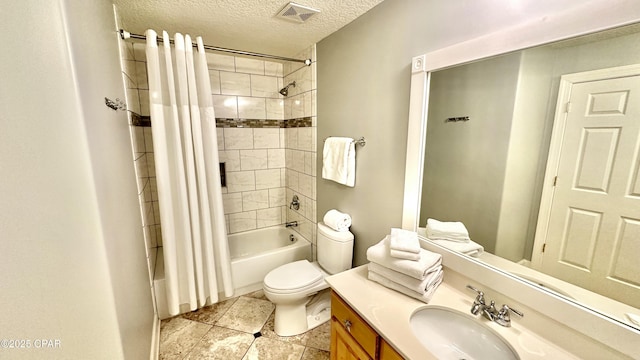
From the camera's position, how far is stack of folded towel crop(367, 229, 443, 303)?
106cm

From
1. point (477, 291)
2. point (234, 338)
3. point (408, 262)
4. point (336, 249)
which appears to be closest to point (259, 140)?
point (336, 249)

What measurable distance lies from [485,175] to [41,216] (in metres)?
1.46

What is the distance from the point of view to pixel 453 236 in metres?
1.19

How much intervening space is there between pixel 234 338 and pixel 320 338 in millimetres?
648

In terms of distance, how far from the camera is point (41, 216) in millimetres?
537

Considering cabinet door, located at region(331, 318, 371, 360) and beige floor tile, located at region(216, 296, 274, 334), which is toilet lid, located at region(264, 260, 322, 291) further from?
cabinet door, located at region(331, 318, 371, 360)

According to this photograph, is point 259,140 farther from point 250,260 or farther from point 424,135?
point 424,135

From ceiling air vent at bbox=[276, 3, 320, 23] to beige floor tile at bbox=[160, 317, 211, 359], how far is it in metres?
2.39

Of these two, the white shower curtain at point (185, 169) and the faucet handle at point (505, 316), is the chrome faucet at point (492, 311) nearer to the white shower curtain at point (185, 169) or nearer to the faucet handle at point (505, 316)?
the faucet handle at point (505, 316)

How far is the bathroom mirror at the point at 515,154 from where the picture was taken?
0.73 meters

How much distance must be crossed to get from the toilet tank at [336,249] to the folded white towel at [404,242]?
0.61 metres

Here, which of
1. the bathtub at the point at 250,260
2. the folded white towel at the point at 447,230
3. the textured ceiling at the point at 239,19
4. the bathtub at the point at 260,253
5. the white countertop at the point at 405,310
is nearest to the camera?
the white countertop at the point at 405,310

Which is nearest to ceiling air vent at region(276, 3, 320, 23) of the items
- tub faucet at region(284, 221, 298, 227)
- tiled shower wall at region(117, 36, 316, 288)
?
tiled shower wall at region(117, 36, 316, 288)

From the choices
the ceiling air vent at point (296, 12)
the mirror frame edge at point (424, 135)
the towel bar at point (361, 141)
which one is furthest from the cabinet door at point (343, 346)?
the ceiling air vent at point (296, 12)
